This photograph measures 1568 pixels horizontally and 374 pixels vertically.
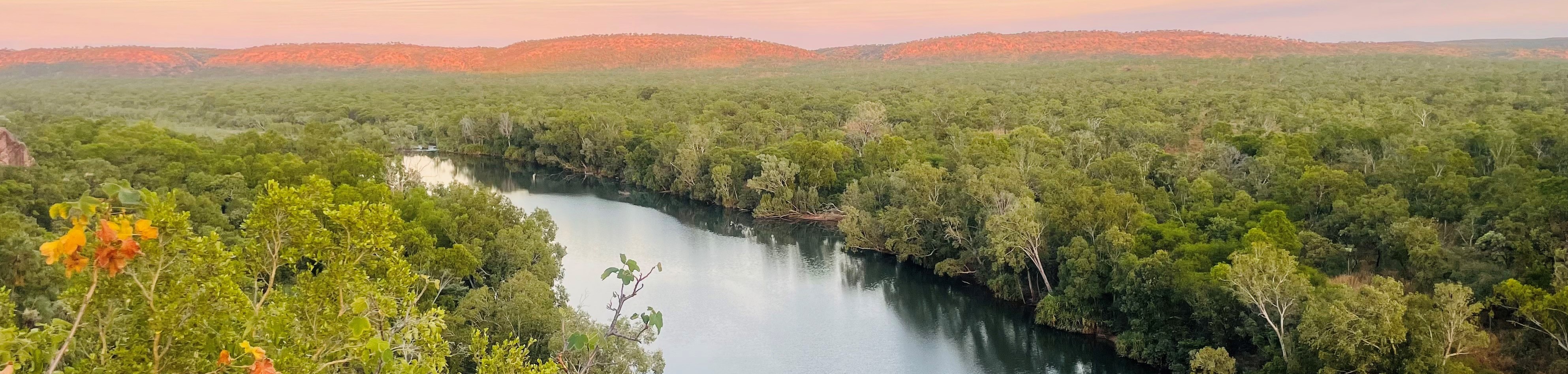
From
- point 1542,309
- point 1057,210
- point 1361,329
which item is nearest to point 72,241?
point 1361,329

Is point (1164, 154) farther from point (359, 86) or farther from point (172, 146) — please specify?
point (359, 86)

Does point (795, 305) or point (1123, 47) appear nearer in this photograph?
point (795, 305)

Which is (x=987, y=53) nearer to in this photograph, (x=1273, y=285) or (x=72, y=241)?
(x=1273, y=285)

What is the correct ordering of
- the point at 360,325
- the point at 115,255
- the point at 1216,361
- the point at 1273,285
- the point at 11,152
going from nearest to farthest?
1. the point at 115,255
2. the point at 360,325
3. the point at 1273,285
4. the point at 1216,361
5. the point at 11,152

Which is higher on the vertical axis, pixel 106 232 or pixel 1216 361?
pixel 106 232

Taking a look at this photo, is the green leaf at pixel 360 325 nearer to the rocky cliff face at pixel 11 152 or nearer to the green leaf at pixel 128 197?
the green leaf at pixel 128 197

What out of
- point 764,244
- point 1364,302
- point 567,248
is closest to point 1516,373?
point 1364,302
